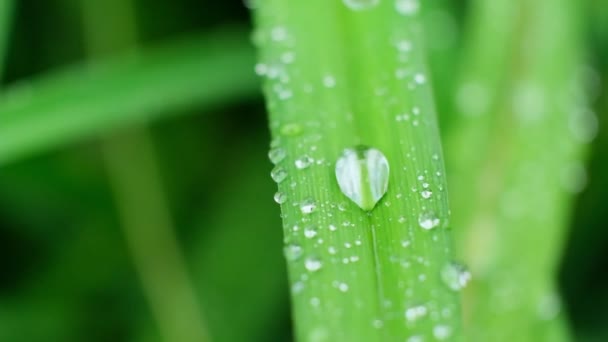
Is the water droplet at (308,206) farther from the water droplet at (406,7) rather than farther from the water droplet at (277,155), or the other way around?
the water droplet at (406,7)

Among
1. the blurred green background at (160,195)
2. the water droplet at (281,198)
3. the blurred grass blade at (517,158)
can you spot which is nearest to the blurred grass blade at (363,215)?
the water droplet at (281,198)

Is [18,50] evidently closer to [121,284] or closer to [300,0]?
[121,284]

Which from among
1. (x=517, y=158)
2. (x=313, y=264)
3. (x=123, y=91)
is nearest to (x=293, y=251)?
(x=313, y=264)

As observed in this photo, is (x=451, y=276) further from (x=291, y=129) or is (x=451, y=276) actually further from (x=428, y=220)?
(x=291, y=129)

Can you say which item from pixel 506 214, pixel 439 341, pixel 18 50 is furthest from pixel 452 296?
pixel 18 50

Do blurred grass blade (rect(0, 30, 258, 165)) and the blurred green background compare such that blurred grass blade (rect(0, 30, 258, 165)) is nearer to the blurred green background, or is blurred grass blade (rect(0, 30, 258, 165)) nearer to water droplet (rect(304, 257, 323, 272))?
the blurred green background

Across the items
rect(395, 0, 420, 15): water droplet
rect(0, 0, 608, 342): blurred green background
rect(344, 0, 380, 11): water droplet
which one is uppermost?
rect(344, 0, 380, 11): water droplet

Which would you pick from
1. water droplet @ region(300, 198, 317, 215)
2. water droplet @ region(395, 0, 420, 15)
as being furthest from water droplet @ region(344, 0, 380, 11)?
water droplet @ region(300, 198, 317, 215)

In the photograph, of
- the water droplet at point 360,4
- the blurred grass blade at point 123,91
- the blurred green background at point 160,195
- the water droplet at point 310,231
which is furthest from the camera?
the blurred green background at point 160,195
